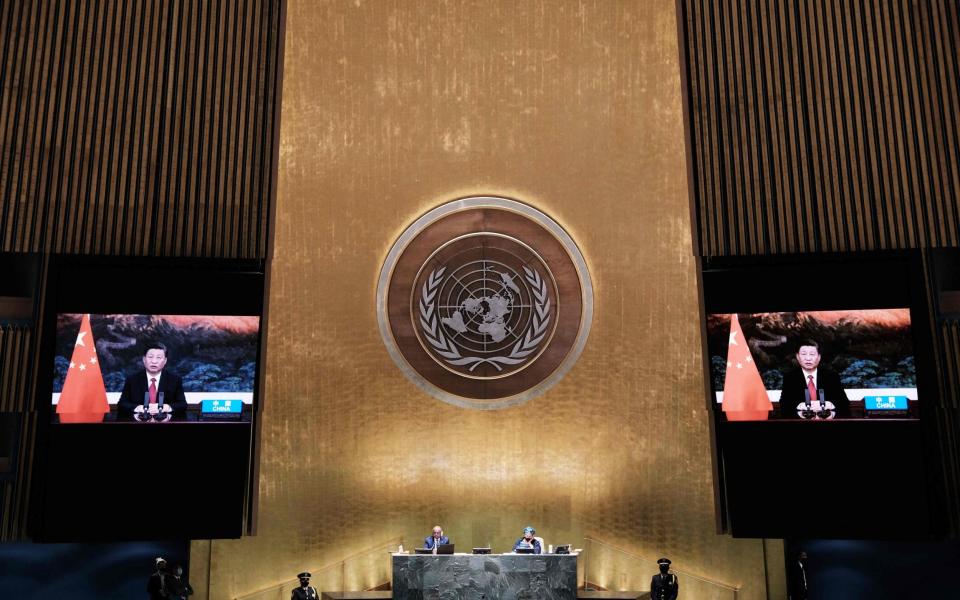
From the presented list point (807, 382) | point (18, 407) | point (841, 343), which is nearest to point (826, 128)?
point (841, 343)

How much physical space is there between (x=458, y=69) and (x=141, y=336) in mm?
4229

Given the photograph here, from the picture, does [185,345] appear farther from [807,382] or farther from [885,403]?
[885,403]

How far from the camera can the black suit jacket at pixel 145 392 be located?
24.3 ft

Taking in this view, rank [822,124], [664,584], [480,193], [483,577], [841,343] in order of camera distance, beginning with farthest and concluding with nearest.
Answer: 1. [480,193]
2. [822,124]
3. [841,343]
4. [664,584]
5. [483,577]

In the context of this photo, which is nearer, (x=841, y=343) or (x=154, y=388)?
(x=841, y=343)

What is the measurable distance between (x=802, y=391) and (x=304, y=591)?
16.3 feet

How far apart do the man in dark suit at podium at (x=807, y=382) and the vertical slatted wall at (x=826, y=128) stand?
95cm

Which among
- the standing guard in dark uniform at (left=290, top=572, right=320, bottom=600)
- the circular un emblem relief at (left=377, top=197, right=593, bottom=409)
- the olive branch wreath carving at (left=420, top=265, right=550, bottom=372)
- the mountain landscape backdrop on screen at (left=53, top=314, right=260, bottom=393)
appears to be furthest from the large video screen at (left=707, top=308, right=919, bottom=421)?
the mountain landscape backdrop on screen at (left=53, top=314, right=260, bottom=393)

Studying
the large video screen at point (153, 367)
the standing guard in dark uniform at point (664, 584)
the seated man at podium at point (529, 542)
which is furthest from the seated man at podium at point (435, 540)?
the large video screen at point (153, 367)

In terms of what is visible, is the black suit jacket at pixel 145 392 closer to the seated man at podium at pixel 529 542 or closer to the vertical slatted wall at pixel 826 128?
the seated man at podium at pixel 529 542

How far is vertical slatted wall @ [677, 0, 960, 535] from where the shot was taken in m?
7.42

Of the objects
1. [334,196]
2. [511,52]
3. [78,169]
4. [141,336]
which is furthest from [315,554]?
[511,52]

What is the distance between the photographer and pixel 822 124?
25.0ft

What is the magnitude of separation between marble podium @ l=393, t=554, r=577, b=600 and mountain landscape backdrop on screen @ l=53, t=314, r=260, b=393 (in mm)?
2356
